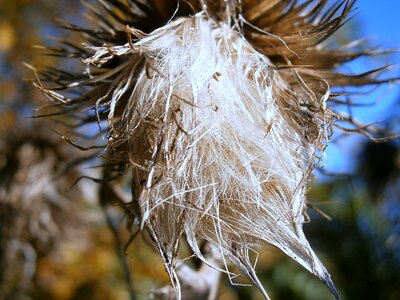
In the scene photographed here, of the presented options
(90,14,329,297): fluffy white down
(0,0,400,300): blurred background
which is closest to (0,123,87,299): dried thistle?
(0,0,400,300): blurred background

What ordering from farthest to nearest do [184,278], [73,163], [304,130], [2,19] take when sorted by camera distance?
[2,19], [73,163], [184,278], [304,130]

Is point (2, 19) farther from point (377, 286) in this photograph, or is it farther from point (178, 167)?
point (178, 167)

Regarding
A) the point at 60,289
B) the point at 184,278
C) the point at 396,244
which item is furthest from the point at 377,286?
the point at 184,278

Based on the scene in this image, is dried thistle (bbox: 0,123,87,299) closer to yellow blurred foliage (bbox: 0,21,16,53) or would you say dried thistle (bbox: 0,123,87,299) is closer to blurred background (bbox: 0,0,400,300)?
blurred background (bbox: 0,0,400,300)

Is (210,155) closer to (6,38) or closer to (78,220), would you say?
(78,220)

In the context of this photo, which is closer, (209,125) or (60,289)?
(209,125)

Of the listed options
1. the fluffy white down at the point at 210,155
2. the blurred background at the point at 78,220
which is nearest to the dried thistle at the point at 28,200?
the blurred background at the point at 78,220

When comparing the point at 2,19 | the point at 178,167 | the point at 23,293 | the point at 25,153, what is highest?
the point at 2,19

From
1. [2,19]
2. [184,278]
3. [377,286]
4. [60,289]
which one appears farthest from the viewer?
[2,19]
